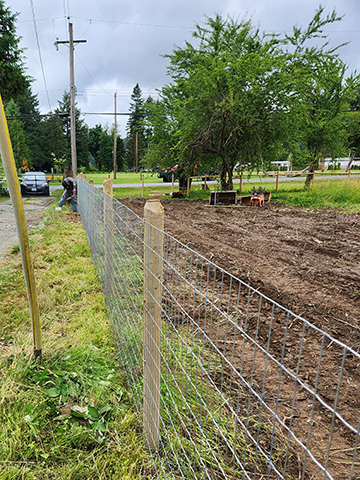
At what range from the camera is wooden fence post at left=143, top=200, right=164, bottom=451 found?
6.26ft

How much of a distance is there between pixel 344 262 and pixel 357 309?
6.91 ft

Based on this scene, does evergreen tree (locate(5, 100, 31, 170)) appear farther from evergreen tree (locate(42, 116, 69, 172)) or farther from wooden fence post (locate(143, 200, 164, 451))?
wooden fence post (locate(143, 200, 164, 451))

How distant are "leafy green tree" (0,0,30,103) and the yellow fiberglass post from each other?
16199mm

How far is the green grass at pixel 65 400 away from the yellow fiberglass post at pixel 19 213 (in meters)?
0.29

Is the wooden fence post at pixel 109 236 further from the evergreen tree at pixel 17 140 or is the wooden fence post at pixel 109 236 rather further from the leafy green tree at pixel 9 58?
the evergreen tree at pixel 17 140

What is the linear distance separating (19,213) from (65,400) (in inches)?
54.1

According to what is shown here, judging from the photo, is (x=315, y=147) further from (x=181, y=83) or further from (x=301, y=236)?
(x=301, y=236)

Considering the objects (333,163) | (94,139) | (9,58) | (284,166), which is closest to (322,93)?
(333,163)

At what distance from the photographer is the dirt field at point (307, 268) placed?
2666 mm

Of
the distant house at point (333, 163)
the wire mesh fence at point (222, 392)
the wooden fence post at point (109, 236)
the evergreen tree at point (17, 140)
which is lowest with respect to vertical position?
the wire mesh fence at point (222, 392)

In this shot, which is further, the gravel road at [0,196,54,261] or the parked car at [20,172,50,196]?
the parked car at [20,172,50,196]

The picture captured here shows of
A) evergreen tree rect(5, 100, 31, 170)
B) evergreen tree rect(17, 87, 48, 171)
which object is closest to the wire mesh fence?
evergreen tree rect(5, 100, 31, 170)

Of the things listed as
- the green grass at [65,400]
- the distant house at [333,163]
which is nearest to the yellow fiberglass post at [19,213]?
the green grass at [65,400]

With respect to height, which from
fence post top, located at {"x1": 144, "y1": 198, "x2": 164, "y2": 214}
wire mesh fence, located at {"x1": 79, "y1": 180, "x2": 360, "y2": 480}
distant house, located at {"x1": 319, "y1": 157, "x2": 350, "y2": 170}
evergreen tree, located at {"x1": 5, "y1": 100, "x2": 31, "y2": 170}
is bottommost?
wire mesh fence, located at {"x1": 79, "y1": 180, "x2": 360, "y2": 480}
